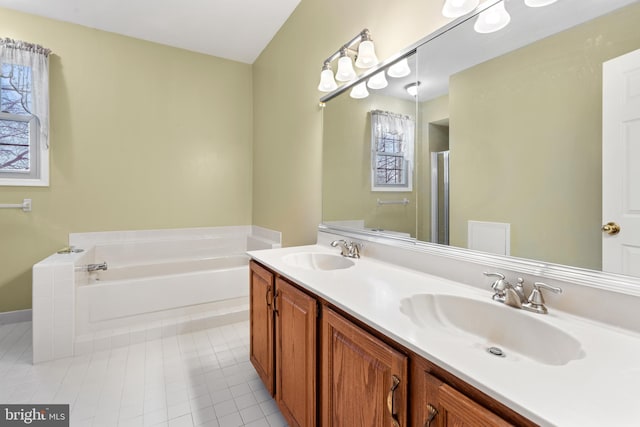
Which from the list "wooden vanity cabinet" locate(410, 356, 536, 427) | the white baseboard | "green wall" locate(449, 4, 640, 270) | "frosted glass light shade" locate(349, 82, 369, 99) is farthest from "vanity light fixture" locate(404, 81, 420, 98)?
the white baseboard

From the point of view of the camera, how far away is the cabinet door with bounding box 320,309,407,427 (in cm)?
78

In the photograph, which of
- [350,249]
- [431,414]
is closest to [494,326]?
[431,414]

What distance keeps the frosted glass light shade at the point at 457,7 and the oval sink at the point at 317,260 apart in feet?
4.20

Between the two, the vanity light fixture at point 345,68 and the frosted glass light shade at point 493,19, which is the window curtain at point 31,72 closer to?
the vanity light fixture at point 345,68

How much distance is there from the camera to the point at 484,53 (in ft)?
3.84

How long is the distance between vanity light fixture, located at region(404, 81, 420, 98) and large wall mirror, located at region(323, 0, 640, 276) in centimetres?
1

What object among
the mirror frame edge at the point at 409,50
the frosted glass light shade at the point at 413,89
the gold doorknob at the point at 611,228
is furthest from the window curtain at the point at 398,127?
the gold doorknob at the point at 611,228

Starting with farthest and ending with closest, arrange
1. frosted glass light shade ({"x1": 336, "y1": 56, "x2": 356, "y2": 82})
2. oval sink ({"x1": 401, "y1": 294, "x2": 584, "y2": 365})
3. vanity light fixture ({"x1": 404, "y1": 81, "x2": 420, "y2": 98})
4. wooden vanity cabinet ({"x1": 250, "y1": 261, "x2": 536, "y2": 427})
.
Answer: frosted glass light shade ({"x1": 336, "y1": 56, "x2": 356, "y2": 82}) < vanity light fixture ({"x1": 404, "y1": 81, "x2": 420, "y2": 98}) < oval sink ({"x1": 401, "y1": 294, "x2": 584, "y2": 365}) < wooden vanity cabinet ({"x1": 250, "y1": 261, "x2": 536, "y2": 427})

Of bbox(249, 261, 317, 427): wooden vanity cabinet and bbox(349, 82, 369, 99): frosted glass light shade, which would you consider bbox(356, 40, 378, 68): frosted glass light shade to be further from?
bbox(249, 261, 317, 427): wooden vanity cabinet

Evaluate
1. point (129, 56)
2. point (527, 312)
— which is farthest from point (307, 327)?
point (129, 56)

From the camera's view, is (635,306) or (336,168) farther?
(336,168)

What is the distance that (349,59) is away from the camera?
5.99ft

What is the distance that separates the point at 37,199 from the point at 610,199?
4018 mm

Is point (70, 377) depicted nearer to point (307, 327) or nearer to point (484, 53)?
point (307, 327)
